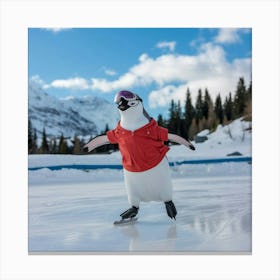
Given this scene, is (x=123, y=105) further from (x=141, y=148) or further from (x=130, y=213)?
(x=130, y=213)

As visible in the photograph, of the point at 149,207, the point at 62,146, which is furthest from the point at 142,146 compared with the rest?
the point at 62,146

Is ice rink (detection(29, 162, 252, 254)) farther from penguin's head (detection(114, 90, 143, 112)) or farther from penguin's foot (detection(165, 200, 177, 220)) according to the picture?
penguin's head (detection(114, 90, 143, 112))

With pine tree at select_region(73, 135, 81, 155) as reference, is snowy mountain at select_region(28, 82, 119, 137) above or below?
above

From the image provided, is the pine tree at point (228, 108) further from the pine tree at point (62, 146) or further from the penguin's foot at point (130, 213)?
the pine tree at point (62, 146)

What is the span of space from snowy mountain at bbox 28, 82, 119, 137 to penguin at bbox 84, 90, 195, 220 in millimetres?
691

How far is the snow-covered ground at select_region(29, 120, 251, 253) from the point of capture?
2961 millimetres

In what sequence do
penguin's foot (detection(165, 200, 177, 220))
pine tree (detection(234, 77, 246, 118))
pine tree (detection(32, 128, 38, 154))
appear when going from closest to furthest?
penguin's foot (detection(165, 200, 177, 220)) < pine tree (detection(234, 77, 246, 118)) < pine tree (detection(32, 128, 38, 154))

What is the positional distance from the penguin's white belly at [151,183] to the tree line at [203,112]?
0.82m

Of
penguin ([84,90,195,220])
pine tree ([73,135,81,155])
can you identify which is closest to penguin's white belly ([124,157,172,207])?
penguin ([84,90,195,220])

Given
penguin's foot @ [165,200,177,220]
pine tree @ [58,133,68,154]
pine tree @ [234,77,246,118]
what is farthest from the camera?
pine tree @ [58,133,68,154]

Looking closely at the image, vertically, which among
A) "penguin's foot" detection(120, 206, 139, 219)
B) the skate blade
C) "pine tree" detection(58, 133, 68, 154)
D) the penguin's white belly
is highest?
"pine tree" detection(58, 133, 68, 154)

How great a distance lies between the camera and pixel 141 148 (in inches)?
116

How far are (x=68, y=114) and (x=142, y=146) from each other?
1227mm
